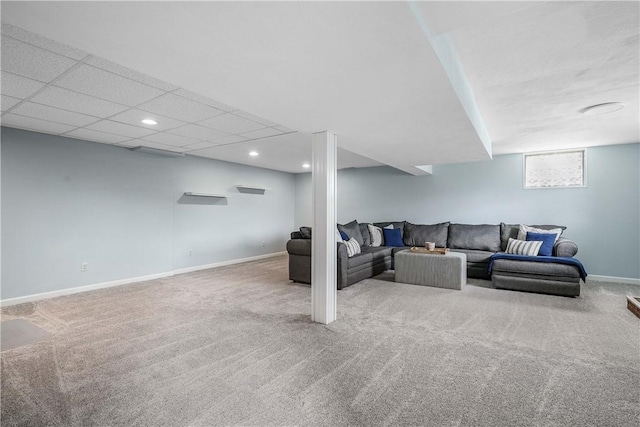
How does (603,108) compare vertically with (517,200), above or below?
above

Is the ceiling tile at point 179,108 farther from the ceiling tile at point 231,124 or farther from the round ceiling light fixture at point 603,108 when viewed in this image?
the round ceiling light fixture at point 603,108

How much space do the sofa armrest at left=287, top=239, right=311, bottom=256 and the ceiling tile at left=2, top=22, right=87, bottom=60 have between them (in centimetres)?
346

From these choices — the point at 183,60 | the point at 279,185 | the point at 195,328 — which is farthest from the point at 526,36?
the point at 279,185

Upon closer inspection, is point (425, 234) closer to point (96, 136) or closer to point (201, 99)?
point (201, 99)

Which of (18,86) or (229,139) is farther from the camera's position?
A: (229,139)

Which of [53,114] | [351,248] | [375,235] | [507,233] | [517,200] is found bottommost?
[351,248]

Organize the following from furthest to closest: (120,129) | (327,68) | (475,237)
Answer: (475,237)
(120,129)
(327,68)

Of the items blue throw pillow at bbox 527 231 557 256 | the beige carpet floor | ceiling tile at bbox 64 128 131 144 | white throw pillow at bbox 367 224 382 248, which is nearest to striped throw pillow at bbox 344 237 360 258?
the beige carpet floor

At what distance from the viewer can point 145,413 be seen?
180 centimetres

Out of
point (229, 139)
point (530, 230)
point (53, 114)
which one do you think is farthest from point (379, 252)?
point (53, 114)

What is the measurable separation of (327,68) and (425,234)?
5.29 metres

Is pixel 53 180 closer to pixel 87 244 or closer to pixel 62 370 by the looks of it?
pixel 87 244

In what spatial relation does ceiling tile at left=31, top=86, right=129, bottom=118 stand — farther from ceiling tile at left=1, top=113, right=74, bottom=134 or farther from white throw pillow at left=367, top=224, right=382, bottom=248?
white throw pillow at left=367, top=224, right=382, bottom=248

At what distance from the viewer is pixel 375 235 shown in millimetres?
6617
